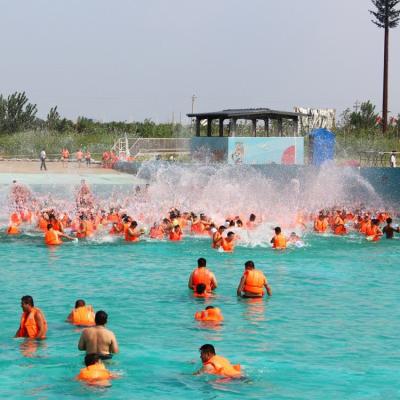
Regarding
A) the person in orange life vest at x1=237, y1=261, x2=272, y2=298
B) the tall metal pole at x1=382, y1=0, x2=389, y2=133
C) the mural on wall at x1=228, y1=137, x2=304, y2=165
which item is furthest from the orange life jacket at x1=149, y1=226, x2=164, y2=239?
the tall metal pole at x1=382, y1=0, x2=389, y2=133

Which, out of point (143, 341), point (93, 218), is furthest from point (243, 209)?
point (143, 341)

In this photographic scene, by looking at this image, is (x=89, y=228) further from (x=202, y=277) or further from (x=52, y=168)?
(x=52, y=168)

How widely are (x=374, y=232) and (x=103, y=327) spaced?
17.3m

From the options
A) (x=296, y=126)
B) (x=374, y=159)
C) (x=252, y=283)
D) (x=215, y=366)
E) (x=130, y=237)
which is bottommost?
(x=215, y=366)

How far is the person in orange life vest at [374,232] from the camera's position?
29453 mm

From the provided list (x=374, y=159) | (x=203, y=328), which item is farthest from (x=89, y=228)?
(x=374, y=159)

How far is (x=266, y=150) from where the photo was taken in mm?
44125

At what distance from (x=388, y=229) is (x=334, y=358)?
15390 millimetres

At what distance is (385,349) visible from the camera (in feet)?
51.7

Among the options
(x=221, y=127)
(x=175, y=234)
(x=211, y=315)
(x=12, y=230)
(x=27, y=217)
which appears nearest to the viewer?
(x=211, y=315)

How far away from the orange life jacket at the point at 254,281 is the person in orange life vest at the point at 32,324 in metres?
4.90

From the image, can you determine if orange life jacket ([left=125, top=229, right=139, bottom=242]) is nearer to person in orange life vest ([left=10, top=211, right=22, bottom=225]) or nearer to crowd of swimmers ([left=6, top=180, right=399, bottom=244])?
crowd of swimmers ([left=6, top=180, right=399, bottom=244])

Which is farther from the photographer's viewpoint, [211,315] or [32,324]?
[211,315]

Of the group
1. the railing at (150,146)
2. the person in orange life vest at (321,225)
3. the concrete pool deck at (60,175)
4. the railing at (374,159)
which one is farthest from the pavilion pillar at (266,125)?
the person in orange life vest at (321,225)
